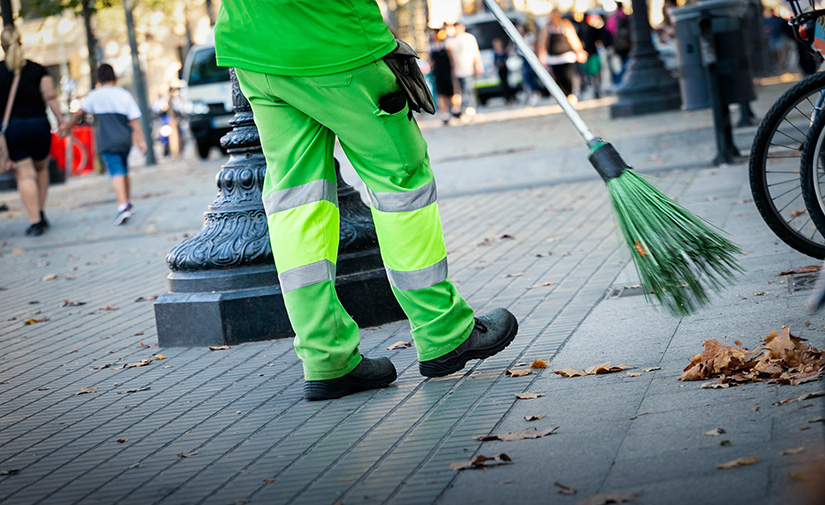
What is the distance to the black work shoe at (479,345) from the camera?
4227mm

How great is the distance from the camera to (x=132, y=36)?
24078mm

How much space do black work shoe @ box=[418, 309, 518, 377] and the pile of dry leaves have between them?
2.34 ft

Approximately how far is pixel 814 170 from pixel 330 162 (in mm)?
2065

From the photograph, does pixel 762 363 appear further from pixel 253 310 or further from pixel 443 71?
pixel 443 71

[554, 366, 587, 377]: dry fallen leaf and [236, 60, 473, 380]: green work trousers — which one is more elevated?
[236, 60, 473, 380]: green work trousers

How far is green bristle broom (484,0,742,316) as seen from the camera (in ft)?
13.5

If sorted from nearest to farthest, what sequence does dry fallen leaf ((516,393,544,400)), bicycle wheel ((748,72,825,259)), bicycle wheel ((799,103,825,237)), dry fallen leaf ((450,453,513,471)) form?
dry fallen leaf ((450,453,513,471))
dry fallen leaf ((516,393,544,400))
bicycle wheel ((799,103,825,237))
bicycle wheel ((748,72,825,259))

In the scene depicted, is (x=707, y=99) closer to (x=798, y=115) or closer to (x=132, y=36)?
(x=798, y=115)

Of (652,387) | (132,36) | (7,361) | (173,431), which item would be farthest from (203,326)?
(132,36)

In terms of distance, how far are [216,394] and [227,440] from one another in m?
0.74

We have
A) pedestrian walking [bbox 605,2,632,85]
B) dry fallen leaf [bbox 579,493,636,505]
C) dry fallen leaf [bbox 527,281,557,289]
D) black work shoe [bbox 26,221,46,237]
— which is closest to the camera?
dry fallen leaf [bbox 579,493,636,505]

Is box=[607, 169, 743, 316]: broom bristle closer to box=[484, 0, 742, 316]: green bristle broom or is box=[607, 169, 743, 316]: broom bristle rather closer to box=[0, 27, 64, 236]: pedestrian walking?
box=[484, 0, 742, 316]: green bristle broom

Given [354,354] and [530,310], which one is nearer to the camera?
[354,354]

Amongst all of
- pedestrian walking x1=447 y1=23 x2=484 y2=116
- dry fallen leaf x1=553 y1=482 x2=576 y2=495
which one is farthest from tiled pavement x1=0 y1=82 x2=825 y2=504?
pedestrian walking x1=447 y1=23 x2=484 y2=116
